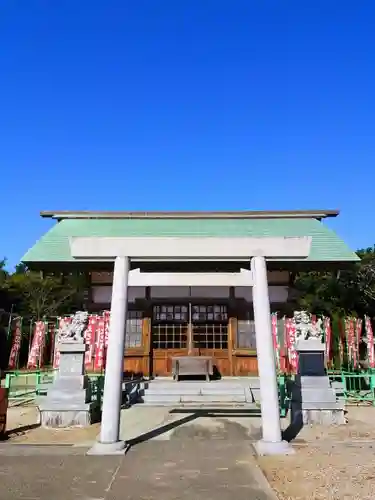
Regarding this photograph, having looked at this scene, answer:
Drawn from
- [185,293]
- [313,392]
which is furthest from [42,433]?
[185,293]

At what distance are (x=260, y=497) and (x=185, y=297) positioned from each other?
11.8 m

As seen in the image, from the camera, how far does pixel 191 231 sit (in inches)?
605

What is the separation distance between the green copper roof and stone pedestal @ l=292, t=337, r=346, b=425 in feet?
15.3

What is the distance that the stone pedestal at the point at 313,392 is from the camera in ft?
29.5

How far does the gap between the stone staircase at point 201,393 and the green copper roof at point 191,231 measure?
199 inches

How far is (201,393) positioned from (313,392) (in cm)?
446

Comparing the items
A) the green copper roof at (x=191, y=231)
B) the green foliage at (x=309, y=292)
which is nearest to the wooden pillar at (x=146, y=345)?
the green copper roof at (x=191, y=231)

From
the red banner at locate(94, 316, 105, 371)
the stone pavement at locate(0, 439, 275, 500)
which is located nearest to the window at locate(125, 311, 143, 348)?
the red banner at locate(94, 316, 105, 371)

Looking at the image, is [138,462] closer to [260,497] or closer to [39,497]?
[39,497]

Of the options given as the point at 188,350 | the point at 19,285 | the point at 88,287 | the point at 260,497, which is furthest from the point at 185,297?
the point at 19,285

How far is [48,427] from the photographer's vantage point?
873 cm

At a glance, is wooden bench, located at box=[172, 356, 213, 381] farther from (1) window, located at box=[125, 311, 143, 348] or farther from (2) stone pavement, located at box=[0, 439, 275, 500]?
(2) stone pavement, located at box=[0, 439, 275, 500]

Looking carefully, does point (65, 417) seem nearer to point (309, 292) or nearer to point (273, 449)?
point (273, 449)

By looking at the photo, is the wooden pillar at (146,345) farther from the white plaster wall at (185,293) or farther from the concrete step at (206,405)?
the concrete step at (206,405)
